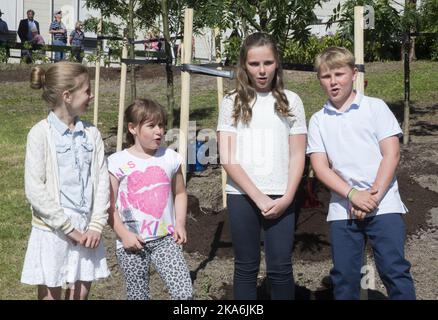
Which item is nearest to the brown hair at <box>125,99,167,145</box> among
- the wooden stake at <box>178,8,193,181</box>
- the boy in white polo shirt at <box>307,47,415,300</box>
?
the boy in white polo shirt at <box>307,47,415,300</box>

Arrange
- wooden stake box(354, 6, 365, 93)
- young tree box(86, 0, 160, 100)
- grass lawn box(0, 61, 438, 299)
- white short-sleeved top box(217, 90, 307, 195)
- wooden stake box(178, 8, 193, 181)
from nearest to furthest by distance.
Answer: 1. white short-sleeved top box(217, 90, 307, 195)
2. wooden stake box(354, 6, 365, 93)
3. wooden stake box(178, 8, 193, 181)
4. grass lawn box(0, 61, 438, 299)
5. young tree box(86, 0, 160, 100)

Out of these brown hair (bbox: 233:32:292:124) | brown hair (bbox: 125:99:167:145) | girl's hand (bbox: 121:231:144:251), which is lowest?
girl's hand (bbox: 121:231:144:251)

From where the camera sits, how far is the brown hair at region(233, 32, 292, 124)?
392 cm

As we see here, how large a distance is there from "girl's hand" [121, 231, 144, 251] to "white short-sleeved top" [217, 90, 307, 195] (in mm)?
584

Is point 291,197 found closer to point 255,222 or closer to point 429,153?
point 255,222

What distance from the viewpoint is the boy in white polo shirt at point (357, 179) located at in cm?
377

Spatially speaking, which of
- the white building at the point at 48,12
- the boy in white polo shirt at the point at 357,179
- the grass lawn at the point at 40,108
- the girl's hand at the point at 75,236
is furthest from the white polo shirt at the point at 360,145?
the white building at the point at 48,12

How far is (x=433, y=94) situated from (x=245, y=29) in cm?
941

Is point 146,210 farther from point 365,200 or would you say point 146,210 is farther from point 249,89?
point 365,200

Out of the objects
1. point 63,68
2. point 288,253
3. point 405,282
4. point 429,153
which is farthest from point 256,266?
point 429,153

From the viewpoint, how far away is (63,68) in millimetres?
3773

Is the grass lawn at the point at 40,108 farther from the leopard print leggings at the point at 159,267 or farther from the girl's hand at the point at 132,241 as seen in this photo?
the girl's hand at the point at 132,241

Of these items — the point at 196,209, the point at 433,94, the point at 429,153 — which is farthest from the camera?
the point at 433,94

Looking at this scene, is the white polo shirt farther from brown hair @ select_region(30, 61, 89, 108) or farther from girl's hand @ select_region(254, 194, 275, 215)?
brown hair @ select_region(30, 61, 89, 108)
